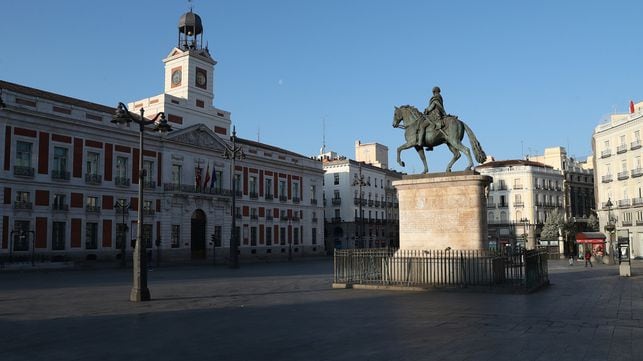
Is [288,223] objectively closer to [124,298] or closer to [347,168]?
[347,168]

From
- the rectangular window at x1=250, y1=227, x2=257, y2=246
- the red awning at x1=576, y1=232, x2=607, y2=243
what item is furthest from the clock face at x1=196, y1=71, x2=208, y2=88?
the red awning at x1=576, y1=232, x2=607, y2=243

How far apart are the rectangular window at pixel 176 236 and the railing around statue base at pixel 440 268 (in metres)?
35.9

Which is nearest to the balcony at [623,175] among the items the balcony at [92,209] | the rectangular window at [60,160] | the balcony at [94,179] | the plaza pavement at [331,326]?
the plaza pavement at [331,326]

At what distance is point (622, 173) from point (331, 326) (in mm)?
59789

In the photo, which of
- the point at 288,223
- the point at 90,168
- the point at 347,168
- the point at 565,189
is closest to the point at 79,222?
the point at 90,168

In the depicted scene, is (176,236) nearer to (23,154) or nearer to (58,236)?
(58,236)

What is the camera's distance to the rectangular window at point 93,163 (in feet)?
152

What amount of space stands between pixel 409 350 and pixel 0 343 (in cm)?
741

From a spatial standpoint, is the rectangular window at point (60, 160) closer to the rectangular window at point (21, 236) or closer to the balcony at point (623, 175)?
the rectangular window at point (21, 236)

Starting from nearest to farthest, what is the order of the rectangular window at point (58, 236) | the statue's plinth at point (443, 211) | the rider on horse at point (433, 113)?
1. the statue's plinth at point (443, 211)
2. the rider on horse at point (433, 113)
3. the rectangular window at point (58, 236)

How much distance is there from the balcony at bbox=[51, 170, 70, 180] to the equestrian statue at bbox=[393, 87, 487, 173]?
108ft

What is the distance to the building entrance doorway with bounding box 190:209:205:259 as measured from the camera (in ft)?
183

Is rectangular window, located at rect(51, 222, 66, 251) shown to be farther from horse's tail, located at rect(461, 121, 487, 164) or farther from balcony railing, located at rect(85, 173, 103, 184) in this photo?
horse's tail, located at rect(461, 121, 487, 164)

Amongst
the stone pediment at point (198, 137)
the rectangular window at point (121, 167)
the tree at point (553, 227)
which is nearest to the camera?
the rectangular window at point (121, 167)
